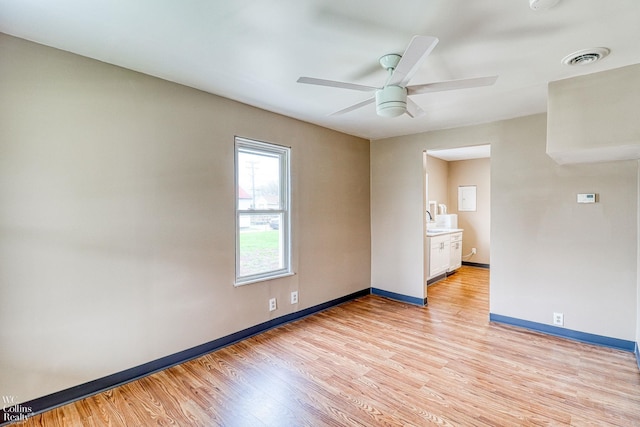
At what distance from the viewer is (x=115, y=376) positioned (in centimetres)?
229

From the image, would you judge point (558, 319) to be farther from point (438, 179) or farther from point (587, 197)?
point (438, 179)

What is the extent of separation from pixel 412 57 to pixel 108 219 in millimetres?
2346

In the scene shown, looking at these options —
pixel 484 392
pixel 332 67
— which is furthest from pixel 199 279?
pixel 484 392

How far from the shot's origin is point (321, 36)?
1.89 meters

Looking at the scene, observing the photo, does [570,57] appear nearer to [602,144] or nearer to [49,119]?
[602,144]

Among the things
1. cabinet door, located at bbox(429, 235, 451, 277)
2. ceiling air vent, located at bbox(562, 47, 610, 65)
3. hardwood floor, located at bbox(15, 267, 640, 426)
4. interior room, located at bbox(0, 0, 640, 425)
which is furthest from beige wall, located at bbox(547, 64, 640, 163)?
cabinet door, located at bbox(429, 235, 451, 277)

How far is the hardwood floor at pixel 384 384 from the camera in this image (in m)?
1.98

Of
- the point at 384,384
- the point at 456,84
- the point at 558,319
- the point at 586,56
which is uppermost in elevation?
the point at 586,56

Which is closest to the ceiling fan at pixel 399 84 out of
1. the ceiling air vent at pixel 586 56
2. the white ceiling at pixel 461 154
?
the ceiling air vent at pixel 586 56

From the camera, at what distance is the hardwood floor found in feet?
6.50

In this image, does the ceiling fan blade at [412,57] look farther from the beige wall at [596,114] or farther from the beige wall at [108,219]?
A: the beige wall at [108,219]

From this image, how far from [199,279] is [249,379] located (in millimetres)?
971

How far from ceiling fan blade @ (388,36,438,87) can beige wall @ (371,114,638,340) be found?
2.23 m

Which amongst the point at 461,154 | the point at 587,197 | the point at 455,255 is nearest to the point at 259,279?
the point at 587,197
